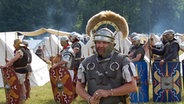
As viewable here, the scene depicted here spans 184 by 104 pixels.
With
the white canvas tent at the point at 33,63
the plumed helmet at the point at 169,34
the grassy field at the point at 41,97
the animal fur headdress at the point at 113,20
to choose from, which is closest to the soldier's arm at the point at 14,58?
the grassy field at the point at 41,97

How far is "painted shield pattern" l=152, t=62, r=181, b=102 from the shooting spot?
9352mm

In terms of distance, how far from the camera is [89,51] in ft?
Result: 47.1

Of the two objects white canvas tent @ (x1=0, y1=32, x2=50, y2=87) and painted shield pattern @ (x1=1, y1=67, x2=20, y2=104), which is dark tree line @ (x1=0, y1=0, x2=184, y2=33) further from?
painted shield pattern @ (x1=1, y1=67, x2=20, y2=104)

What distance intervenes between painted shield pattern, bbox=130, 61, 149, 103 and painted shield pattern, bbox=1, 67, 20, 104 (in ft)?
7.87

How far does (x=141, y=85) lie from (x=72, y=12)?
49.6 m

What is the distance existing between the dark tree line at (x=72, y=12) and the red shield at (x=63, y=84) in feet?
129

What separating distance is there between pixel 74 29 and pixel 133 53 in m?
48.7

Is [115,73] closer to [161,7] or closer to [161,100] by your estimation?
[161,100]

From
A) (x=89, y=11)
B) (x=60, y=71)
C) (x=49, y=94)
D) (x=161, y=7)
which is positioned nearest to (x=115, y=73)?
(x=60, y=71)

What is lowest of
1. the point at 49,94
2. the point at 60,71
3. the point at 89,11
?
the point at 49,94

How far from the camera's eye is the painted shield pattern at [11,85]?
912 centimetres

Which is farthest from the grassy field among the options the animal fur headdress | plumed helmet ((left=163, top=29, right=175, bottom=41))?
the animal fur headdress

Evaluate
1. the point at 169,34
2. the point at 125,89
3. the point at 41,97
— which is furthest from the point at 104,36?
the point at 41,97

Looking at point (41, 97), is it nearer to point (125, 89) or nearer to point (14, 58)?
point (14, 58)
